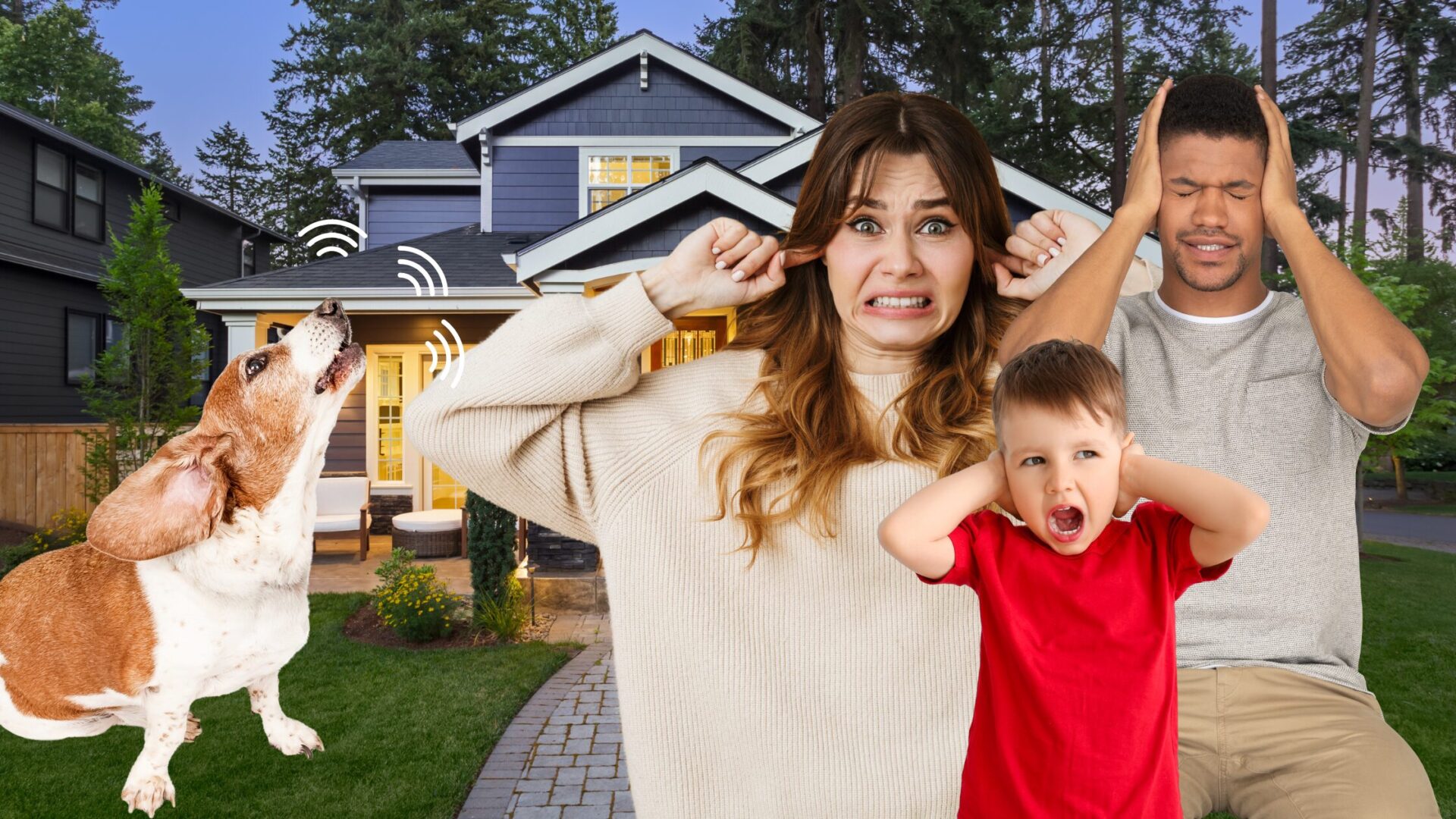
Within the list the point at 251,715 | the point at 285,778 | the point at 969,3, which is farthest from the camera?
the point at 969,3

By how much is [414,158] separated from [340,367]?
16728mm

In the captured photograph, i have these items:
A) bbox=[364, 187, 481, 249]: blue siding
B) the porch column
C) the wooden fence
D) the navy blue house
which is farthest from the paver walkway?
bbox=[364, 187, 481, 249]: blue siding

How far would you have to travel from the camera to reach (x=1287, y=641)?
2061mm

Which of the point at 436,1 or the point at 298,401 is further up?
the point at 436,1

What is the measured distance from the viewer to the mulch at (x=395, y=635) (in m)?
7.71

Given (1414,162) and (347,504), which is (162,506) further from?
(1414,162)

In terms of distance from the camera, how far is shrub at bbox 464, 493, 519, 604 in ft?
26.0

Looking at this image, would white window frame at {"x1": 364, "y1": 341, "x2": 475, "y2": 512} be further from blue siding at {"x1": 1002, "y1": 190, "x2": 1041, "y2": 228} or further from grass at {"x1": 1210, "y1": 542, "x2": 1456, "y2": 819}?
grass at {"x1": 1210, "y1": 542, "x2": 1456, "y2": 819}

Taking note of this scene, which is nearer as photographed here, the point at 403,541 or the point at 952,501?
the point at 952,501

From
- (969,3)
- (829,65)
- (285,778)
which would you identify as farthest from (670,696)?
(829,65)

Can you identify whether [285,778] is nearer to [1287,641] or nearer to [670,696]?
[670,696]

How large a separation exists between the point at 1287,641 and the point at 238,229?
24.4 meters

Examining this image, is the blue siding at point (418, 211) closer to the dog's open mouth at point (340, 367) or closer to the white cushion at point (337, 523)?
the white cushion at point (337, 523)

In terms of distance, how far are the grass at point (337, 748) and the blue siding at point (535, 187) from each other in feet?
29.5
